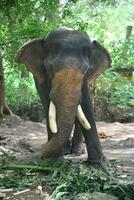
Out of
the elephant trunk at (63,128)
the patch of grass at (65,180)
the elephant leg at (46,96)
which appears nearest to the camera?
the patch of grass at (65,180)

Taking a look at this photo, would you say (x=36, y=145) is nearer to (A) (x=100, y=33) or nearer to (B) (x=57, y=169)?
(B) (x=57, y=169)

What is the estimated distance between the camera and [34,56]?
642 cm

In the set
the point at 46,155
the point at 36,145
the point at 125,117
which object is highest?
the point at 46,155

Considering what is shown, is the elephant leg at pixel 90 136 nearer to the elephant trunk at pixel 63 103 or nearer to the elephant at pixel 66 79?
the elephant at pixel 66 79

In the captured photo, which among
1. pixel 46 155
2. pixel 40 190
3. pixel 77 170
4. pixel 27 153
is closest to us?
pixel 40 190

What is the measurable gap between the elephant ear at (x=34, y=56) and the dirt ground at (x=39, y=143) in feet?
3.53

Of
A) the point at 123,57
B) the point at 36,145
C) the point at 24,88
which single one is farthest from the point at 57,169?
the point at 123,57

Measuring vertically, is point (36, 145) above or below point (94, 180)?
below

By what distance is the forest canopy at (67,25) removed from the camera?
1019 centimetres

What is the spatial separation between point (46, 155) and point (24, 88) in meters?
8.17

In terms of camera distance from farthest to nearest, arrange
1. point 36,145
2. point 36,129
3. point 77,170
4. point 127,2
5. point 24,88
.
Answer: point 127,2 < point 24,88 < point 36,129 < point 36,145 < point 77,170

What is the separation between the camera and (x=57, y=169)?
5.21 metres

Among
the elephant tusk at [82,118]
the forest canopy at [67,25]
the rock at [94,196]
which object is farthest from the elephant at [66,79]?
the forest canopy at [67,25]

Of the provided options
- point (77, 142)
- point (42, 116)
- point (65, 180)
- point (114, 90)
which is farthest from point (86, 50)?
point (114, 90)
